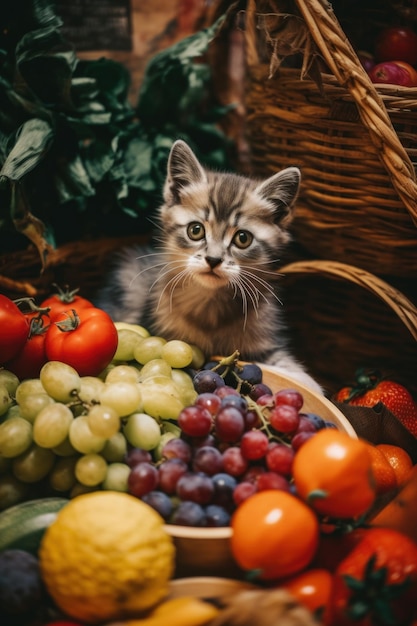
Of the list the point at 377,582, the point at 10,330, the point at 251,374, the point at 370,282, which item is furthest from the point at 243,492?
the point at 370,282

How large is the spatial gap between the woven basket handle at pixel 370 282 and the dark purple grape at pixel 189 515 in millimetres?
677

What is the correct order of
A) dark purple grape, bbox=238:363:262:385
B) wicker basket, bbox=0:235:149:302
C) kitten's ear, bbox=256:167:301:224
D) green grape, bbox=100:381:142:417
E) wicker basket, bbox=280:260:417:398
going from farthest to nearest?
wicker basket, bbox=280:260:417:398, wicker basket, bbox=0:235:149:302, kitten's ear, bbox=256:167:301:224, dark purple grape, bbox=238:363:262:385, green grape, bbox=100:381:142:417

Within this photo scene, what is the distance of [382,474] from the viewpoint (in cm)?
108

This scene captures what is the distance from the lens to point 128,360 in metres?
1.30

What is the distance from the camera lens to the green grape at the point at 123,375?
3.71 feet

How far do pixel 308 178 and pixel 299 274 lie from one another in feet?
0.93

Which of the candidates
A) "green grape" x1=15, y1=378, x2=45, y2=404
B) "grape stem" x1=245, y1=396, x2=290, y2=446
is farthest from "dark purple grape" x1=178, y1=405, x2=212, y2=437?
"green grape" x1=15, y1=378, x2=45, y2=404

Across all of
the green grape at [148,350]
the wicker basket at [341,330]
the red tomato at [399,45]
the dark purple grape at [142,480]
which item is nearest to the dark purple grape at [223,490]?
the dark purple grape at [142,480]

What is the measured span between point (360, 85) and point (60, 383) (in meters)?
0.84

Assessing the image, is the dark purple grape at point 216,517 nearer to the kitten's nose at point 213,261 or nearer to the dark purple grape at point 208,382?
the dark purple grape at point 208,382

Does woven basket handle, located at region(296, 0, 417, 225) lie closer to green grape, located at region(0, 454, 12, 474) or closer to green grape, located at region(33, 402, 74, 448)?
green grape, located at region(33, 402, 74, 448)

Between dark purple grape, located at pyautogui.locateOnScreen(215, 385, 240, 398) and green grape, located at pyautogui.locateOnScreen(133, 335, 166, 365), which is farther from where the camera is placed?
green grape, located at pyautogui.locateOnScreen(133, 335, 166, 365)

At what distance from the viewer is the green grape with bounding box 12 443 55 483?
933 millimetres

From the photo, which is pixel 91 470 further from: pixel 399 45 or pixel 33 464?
pixel 399 45
